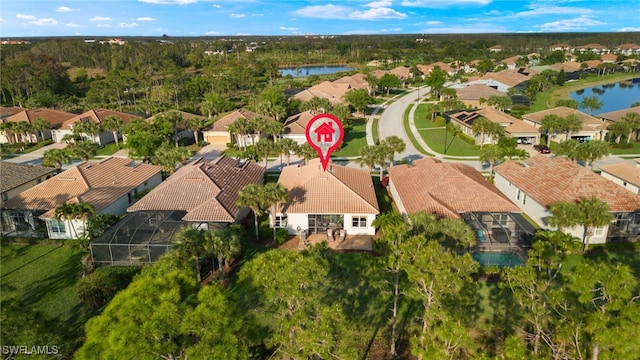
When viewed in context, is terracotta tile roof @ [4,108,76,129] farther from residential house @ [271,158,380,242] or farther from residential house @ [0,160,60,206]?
residential house @ [271,158,380,242]

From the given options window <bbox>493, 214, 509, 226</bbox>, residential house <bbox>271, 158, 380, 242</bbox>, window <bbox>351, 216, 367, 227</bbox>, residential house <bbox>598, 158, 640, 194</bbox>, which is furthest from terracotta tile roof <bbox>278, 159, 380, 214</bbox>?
residential house <bbox>598, 158, 640, 194</bbox>

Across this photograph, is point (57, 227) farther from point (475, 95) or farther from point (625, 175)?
point (475, 95)

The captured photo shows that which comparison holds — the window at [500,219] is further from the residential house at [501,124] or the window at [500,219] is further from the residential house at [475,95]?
the residential house at [475,95]

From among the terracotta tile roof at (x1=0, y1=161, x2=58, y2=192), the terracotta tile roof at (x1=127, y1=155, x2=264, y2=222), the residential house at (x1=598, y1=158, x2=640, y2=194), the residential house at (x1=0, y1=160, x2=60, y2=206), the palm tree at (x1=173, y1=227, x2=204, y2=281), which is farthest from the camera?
the terracotta tile roof at (x1=0, y1=161, x2=58, y2=192)

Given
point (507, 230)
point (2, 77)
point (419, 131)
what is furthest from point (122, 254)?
point (2, 77)

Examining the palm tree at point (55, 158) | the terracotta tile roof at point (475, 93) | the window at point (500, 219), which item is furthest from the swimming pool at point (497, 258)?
the terracotta tile roof at point (475, 93)
